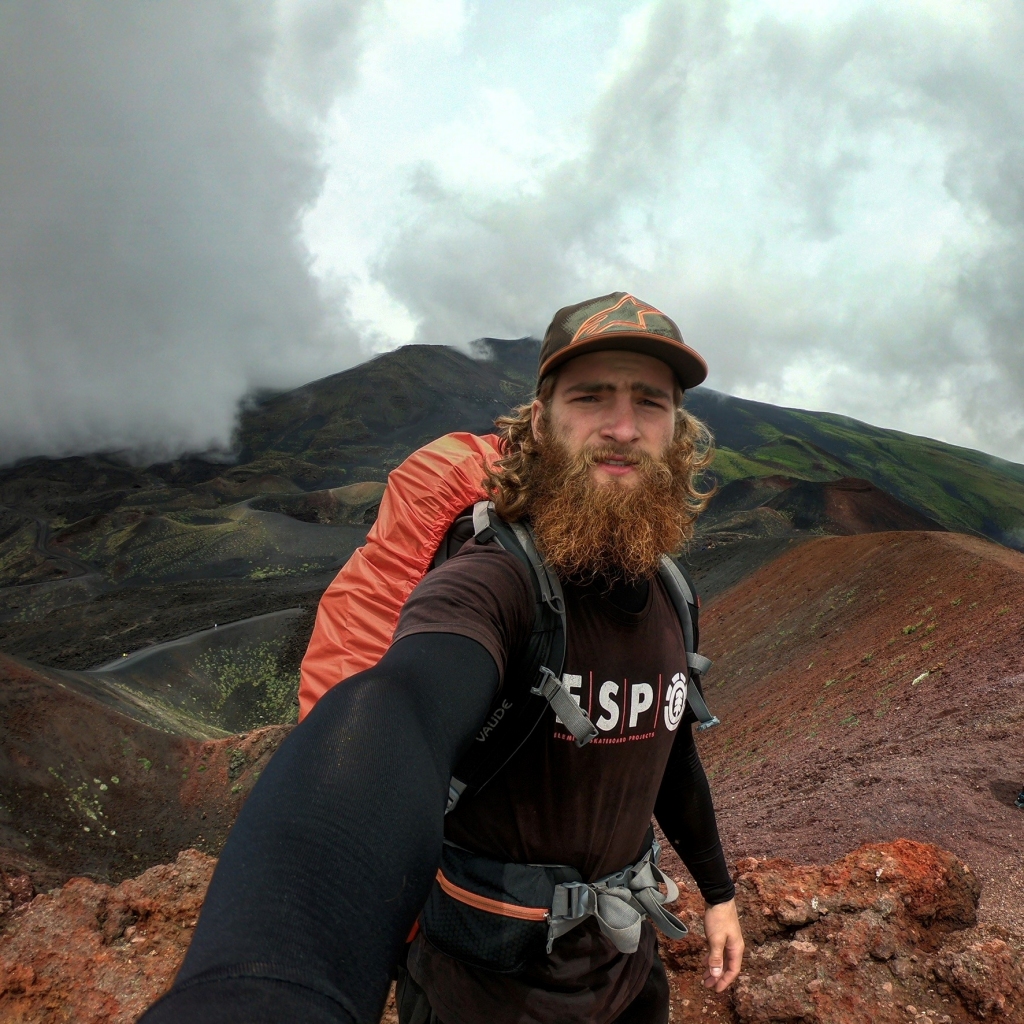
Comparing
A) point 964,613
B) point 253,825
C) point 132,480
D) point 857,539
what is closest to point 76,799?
point 253,825

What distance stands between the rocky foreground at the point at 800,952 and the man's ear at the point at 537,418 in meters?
2.61

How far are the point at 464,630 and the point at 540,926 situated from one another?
78 centimetres

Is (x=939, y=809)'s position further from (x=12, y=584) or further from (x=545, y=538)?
(x=12, y=584)

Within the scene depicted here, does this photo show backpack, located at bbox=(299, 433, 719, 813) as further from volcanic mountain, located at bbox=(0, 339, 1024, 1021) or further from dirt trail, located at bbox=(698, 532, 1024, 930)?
dirt trail, located at bbox=(698, 532, 1024, 930)

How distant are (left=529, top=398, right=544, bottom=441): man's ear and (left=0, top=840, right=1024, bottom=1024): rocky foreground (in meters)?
2.61

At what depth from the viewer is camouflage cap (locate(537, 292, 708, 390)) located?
1771 mm

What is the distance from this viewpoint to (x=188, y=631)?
29.4 m

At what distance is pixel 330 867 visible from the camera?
2.50ft

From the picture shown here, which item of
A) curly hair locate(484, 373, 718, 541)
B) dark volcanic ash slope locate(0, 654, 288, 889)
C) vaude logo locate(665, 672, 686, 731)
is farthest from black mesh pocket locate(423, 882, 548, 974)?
dark volcanic ash slope locate(0, 654, 288, 889)

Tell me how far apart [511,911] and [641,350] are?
1479 millimetres

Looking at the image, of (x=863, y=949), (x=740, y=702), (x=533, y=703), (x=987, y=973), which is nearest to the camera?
(x=533, y=703)

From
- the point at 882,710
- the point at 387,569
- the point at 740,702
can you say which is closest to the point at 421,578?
the point at 387,569

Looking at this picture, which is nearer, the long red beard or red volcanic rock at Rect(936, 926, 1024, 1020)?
the long red beard

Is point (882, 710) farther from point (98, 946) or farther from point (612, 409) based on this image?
point (98, 946)
